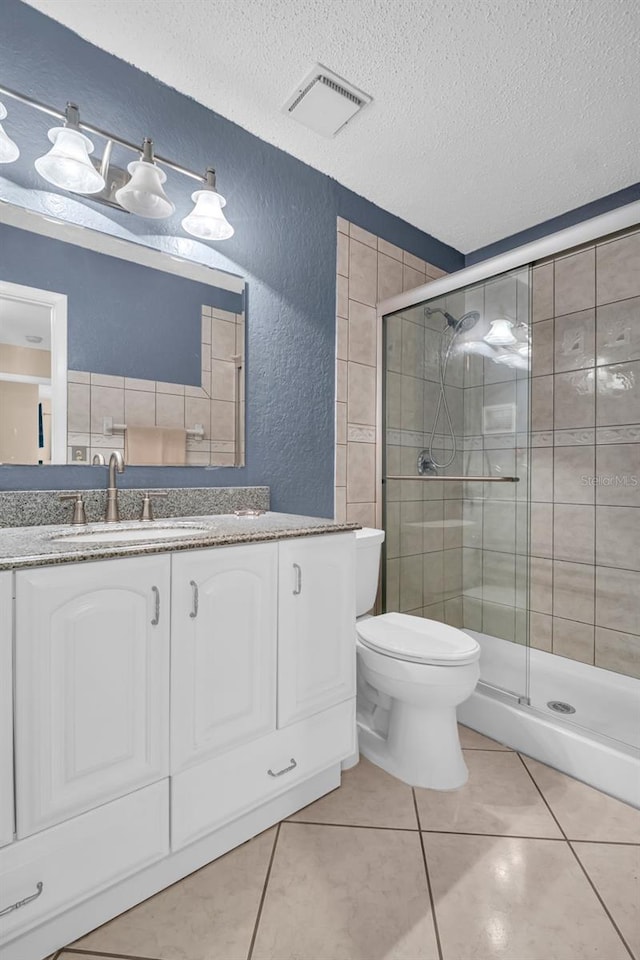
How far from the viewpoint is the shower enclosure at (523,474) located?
2025 millimetres

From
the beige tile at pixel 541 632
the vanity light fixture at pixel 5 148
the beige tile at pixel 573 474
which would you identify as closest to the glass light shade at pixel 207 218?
the vanity light fixture at pixel 5 148

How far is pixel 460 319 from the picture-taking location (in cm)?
221

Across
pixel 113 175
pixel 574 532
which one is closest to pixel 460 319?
pixel 574 532

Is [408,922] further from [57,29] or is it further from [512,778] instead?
[57,29]

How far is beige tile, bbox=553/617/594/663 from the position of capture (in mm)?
2324

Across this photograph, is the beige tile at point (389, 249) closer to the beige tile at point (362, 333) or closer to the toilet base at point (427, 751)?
the beige tile at point (362, 333)

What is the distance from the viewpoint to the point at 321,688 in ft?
4.78

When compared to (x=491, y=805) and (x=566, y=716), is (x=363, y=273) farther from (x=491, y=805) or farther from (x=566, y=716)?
(x=491, y=805)

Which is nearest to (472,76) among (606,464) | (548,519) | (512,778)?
(606,464)

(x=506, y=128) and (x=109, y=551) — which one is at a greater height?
(x=506, y=128)

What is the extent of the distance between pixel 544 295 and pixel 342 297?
1.04 meters

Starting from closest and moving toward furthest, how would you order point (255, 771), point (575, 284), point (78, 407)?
point (255, 771), point (78, 407), point (575, 284)

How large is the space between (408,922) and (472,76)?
252 cm

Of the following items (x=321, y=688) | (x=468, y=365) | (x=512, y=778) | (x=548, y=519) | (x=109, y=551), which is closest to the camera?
(x=109, y=551)
